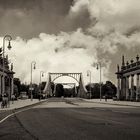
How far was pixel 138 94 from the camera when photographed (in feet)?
344

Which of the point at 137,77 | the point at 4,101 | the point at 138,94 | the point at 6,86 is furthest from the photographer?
the point at 6,86

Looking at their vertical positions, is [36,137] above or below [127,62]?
below

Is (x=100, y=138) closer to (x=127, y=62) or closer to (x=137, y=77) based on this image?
(x=137, y=77)

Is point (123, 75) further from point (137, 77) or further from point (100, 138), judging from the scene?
point (100, 138)

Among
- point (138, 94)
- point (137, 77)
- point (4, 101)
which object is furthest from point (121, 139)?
point (137, 77)

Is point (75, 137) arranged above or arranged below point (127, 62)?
below

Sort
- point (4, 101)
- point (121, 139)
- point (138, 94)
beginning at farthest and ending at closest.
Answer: point (138, 94) → point (4, 101) → point (121, 139)

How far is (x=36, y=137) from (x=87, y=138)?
1.83 meters

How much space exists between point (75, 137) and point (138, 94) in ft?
301

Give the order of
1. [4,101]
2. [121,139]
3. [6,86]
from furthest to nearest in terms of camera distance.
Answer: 1. [6,86]
2. [4,101]
3. [121,139]

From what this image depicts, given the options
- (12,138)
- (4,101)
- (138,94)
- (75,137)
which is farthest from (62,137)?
(138,94)

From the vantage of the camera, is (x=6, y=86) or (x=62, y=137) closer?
(x=62, y=137)

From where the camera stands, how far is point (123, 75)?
5123 inches

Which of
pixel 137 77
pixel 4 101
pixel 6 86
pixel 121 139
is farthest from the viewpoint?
pixel 6 86
